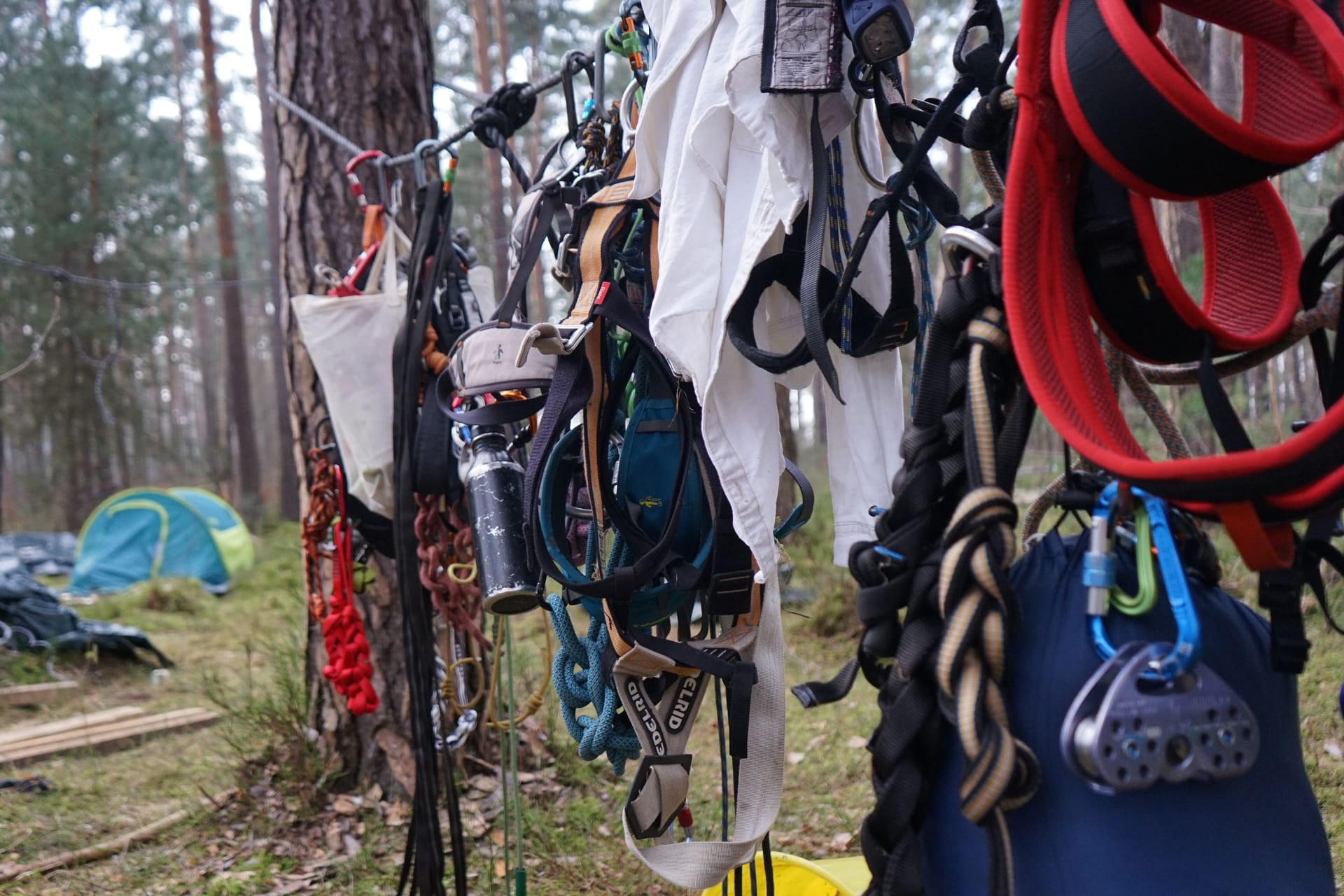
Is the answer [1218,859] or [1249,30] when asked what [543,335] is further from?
[1218,859]

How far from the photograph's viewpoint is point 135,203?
13898mm

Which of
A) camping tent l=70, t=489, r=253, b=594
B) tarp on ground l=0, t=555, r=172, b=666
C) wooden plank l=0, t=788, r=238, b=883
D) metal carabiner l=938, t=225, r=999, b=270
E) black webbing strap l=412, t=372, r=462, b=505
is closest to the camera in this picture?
metal carabiner l=938, t=225, r=999, b=270

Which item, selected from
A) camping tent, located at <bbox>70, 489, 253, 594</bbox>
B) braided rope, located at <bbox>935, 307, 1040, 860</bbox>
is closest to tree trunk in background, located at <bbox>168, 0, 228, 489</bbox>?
camping tent, located at <bbox>70, 489, 253, 594</bbox>

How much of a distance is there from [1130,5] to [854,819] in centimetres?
272

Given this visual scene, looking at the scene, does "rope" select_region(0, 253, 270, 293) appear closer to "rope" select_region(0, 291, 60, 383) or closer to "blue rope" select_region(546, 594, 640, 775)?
"rope" select_region(0, 291, 60, 383)

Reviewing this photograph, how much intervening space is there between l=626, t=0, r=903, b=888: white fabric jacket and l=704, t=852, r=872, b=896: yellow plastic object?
55 cm

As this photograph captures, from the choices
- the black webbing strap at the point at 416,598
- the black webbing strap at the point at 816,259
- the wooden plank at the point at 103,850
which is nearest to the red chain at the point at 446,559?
the black webbing strap at the point at 416,598

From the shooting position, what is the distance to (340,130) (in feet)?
9.88

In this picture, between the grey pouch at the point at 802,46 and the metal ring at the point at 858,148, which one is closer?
the grey pouch at the point at 802,46

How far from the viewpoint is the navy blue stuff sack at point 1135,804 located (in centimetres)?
89

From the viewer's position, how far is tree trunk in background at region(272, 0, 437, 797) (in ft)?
9.88

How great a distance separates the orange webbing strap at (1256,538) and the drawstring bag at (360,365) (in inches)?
73.1

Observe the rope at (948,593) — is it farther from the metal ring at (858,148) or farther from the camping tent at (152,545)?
the camping tent at (152,545)

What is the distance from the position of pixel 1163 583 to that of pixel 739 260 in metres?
0.72
